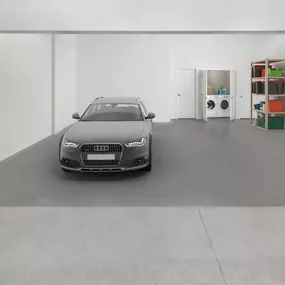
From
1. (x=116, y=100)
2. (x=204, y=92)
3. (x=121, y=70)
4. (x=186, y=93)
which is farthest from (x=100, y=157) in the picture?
(x=204, y=92)

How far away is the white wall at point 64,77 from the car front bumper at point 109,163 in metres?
1.72

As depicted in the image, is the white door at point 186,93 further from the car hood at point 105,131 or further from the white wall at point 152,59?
the car hood at point 105,131

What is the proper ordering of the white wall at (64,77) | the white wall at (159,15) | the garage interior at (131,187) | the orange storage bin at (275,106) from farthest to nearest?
the orange storage bin at (275,106), the white wall at (64,77), the white wall at (159,15), the garage interior at (131,187)

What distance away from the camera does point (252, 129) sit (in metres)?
9.42

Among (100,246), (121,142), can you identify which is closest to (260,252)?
(100,246)

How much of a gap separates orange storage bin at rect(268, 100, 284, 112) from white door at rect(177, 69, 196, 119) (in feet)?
6.47

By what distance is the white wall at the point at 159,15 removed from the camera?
3.38 metres

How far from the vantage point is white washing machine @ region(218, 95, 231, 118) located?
412 inches

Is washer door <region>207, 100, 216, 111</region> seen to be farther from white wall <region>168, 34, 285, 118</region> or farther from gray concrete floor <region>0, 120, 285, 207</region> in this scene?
gray concrete floor <region>0, 120, 285, 207</region>

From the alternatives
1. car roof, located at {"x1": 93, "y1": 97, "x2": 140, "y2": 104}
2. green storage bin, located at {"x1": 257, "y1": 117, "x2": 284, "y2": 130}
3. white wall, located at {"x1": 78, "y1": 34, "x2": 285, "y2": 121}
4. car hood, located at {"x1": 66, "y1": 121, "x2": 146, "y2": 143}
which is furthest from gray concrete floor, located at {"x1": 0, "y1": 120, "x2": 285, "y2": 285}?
green storage bin, located at {"x1": 257, "y1": 117, "x2": 284, "y2": 130}

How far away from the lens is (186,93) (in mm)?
10320

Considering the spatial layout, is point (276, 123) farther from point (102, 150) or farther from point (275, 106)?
point (102, 150)

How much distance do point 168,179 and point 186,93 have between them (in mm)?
5784

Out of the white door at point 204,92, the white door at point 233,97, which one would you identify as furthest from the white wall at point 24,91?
the white door at point 233,97
